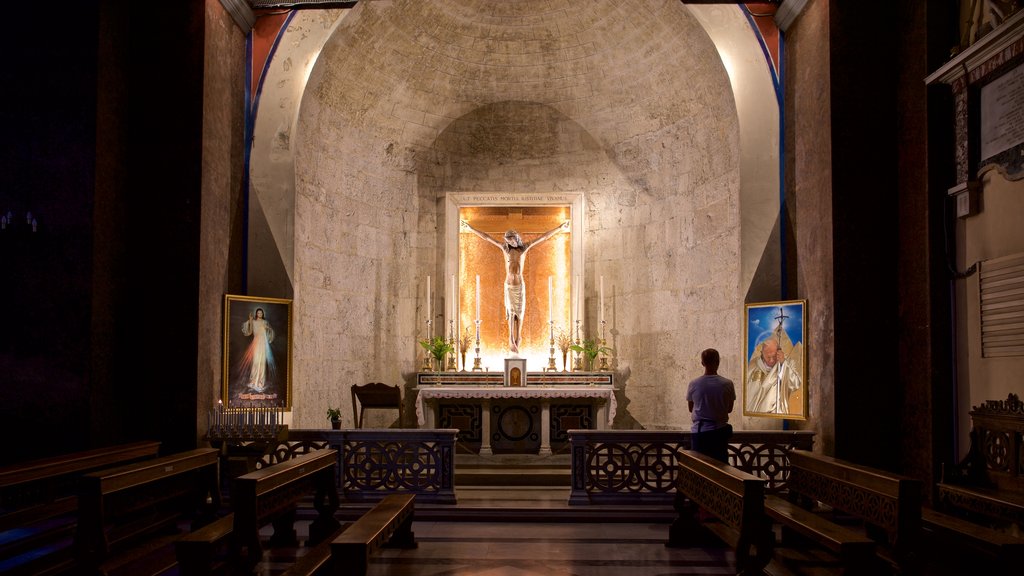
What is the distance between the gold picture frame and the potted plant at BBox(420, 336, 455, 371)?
3.14 metres

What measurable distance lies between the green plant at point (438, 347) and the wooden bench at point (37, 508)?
5.87 metres

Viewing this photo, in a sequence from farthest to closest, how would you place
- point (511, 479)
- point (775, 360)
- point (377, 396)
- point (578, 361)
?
point (578, 361)
point (377, 396)
point (511, 479)
point (775, 360)

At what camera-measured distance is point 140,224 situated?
835 centimetres

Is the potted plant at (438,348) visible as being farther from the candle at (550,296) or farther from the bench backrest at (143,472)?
the bench backrest at (143,472)

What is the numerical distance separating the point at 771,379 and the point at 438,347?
5.23 meters

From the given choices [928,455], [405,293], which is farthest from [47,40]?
[928,455]

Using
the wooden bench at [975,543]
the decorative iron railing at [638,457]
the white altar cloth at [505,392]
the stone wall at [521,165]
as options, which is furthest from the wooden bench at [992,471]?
the white altar cloth at [505,392]

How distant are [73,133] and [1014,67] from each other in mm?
8467

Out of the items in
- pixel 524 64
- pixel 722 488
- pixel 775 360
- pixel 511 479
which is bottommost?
pixel 511 479

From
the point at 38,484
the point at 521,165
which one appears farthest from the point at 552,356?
the point at 38,484

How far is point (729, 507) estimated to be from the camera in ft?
16.6

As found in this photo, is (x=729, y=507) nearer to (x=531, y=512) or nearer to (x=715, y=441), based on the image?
(x=715, y=441)

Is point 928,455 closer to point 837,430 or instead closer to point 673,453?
point 837,430

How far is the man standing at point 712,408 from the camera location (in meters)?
6.54
